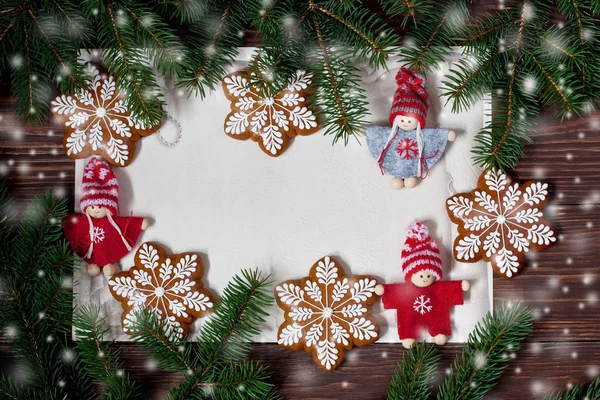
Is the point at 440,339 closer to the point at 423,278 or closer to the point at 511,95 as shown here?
the point at 423,278

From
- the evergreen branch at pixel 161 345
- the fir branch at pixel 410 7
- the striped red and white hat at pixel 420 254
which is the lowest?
the evergreen branch at pixel 161 345

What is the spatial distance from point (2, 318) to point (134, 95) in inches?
19.4

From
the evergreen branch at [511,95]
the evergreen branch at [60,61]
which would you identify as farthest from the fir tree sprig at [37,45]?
the evergreen branch at [511,95]

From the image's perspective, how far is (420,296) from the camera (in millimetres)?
1255

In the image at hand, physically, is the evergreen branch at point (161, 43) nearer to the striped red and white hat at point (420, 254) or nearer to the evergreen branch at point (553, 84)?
the striped red and white hat at point (420, 254)

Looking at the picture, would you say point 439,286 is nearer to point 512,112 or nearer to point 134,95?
point 512,112

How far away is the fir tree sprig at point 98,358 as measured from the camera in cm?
118

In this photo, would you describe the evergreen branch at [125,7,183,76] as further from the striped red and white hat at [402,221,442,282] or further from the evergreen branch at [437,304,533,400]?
the evergreen branch at [437,304,533,400]

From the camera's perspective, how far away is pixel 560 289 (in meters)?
1.29

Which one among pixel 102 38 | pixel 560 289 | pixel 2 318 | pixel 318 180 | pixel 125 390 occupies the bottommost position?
pixel 125 390

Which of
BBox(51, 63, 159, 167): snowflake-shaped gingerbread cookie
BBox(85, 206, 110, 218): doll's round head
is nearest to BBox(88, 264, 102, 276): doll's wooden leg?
BBox(85, 206, 110, 218): doll's round head

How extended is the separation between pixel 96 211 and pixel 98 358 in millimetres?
293

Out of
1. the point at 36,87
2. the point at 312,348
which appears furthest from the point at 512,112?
the point at 36,87

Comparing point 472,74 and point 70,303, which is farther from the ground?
point 472,74
